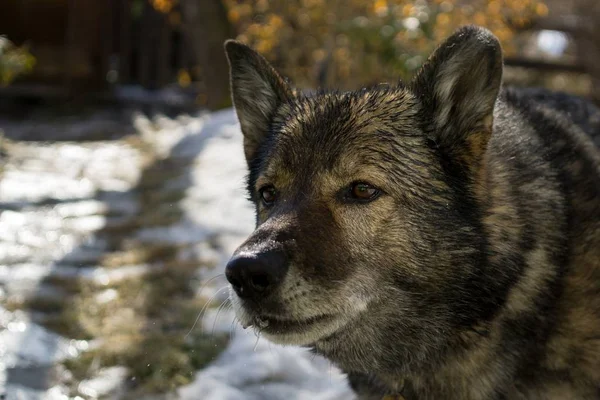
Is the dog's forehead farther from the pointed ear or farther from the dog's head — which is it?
the pointed ear

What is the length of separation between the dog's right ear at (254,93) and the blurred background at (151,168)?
3.87 ft

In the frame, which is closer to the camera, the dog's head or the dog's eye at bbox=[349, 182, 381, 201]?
the dog's head

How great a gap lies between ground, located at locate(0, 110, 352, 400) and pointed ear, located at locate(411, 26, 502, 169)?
3.81ft

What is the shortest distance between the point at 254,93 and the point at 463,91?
104cm

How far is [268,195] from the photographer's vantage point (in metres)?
3.01

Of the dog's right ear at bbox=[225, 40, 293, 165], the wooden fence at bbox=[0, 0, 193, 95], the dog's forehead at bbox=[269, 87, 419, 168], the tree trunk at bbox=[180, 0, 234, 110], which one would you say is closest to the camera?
the dog's forehead at bbox=[269, 87, 419, 168]

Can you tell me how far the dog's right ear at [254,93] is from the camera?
3344 millimetres

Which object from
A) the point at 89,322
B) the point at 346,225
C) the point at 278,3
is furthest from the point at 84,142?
the point at 346,225

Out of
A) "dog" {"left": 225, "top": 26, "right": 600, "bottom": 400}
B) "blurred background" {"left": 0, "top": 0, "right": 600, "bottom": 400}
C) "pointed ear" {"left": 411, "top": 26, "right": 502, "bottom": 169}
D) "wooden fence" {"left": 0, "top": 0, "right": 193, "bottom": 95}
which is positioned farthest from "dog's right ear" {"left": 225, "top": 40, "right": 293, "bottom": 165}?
"wooden fence" {"left": 0, "top": 0, "right": 193, "bottom": 95}

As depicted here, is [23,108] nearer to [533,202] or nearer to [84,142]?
[84,142]

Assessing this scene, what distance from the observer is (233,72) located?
340 cm

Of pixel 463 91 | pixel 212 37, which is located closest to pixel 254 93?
pixel 463 91

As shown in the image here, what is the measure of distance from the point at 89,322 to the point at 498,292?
8.53ft

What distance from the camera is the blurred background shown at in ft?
12.8
